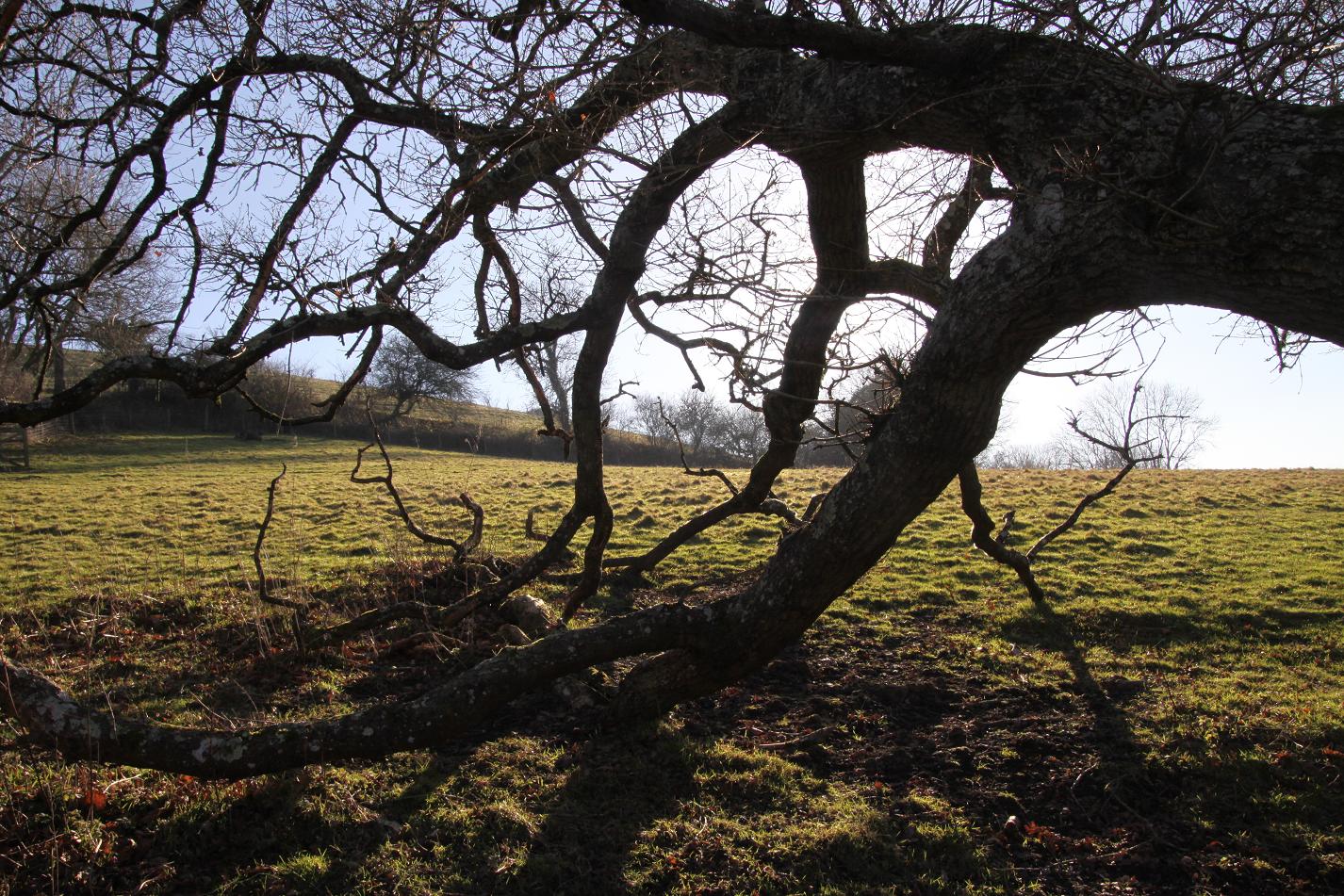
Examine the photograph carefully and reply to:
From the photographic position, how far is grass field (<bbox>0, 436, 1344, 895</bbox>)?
11.5 ft

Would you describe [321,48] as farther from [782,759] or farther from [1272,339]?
[1272,339]

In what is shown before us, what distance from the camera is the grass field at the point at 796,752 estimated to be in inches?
138

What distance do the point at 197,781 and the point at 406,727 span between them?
44.5 inches

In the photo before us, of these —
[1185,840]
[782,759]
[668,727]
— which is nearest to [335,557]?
[668,727]

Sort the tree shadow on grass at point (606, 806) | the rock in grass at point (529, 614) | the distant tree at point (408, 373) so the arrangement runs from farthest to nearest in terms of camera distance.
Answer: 1. the distant tree at point (408, 373)
2. the rock in grass at point (529, 614)
3. the tree shadow on grass at point (606, 806)

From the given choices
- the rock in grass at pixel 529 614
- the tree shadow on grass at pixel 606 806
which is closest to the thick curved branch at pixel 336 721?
the tree shadow on grass at pixel 606 806

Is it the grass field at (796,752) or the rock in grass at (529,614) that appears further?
the rock in grass at (529,614)

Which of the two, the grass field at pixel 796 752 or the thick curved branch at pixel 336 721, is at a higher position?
the thick curved branch at pixel 336 721

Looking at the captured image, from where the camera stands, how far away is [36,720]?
351 centimetres

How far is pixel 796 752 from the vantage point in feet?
15.5

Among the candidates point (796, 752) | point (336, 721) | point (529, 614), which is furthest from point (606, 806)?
point (529, 614)

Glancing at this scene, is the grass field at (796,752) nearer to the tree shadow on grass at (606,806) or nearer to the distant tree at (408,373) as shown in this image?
the tree shadow on grass at (606,806)

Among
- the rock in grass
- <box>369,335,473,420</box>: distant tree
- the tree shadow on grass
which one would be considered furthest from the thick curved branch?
<box>369,335,473,420</box>: distant tree

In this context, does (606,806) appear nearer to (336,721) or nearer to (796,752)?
(796,752)
